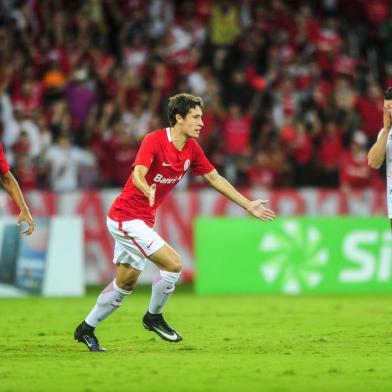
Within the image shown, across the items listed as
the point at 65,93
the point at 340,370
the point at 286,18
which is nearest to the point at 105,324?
the point at 340,370

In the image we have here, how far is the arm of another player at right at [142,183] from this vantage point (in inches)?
376

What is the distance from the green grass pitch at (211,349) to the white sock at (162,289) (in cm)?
40

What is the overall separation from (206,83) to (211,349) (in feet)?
40.8

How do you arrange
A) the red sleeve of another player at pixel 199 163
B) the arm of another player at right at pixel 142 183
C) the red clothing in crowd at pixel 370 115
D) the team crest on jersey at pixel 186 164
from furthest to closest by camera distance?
1. the red clothing in crowd at pixel 370 115
2. the red sleeve of another player at pixel 199 163
3. the team crest on jersey at pixel 186 164
4. the arm of another player at right at pixel 142 183

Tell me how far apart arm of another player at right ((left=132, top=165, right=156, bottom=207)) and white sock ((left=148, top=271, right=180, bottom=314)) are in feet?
2.90

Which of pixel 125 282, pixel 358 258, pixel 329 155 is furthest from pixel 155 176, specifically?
pixel 329 155

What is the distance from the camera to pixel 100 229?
20.3 meters

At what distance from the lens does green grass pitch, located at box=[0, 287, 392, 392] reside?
8.10 meters

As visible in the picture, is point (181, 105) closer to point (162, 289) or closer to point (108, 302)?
point (162, 289)

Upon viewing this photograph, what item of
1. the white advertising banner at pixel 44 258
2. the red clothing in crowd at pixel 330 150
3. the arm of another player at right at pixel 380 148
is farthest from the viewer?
the red clothing in crowd at pixel 330 150

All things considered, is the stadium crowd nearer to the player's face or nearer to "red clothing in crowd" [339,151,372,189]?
"red clothing in crowd" [339,151,372,189]

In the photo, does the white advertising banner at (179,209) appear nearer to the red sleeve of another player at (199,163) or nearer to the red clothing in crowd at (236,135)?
the red clothing in crowd at (236,135)

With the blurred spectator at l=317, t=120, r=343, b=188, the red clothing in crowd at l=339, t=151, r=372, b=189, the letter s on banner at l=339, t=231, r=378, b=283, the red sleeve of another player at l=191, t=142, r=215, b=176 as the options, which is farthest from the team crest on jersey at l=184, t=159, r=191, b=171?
the blurred spectator at l=317, t=120, r=343, b=188

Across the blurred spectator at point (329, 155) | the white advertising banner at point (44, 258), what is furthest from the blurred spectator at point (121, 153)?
the blurred spectator at point (329, 155)
